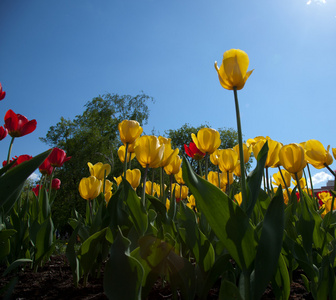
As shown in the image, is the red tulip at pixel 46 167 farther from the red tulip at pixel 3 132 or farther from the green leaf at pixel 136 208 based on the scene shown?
the green leaf at pixel 136 208

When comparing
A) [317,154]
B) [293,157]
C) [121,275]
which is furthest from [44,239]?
[317,154]

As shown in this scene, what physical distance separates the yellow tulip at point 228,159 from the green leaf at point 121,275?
1112 millimetres

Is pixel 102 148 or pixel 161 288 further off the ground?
pixel 102 148

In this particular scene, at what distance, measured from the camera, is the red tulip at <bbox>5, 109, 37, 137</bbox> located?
1.97 m

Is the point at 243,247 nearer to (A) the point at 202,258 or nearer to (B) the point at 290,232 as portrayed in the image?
(A) the point at 202,258

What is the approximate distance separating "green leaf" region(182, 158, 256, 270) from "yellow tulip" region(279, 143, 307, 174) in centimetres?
73

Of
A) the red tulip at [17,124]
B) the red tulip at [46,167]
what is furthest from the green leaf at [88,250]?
the red tulip at [46,167]

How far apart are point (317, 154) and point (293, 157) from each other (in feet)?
0.74

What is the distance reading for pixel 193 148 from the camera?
2188 millimetres

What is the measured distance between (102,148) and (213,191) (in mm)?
14168

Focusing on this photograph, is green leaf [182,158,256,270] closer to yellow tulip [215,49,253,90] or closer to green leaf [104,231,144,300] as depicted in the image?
green leaf [104,231,144,300]

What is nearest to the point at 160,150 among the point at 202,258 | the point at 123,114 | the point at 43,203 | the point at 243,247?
the point at 202,258

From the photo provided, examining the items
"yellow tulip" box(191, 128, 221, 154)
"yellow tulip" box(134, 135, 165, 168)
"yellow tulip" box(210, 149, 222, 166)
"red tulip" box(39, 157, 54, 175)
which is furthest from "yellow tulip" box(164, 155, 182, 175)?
"red tulip" box(39, 157, 54, 175)

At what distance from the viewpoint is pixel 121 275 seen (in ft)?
2.68
